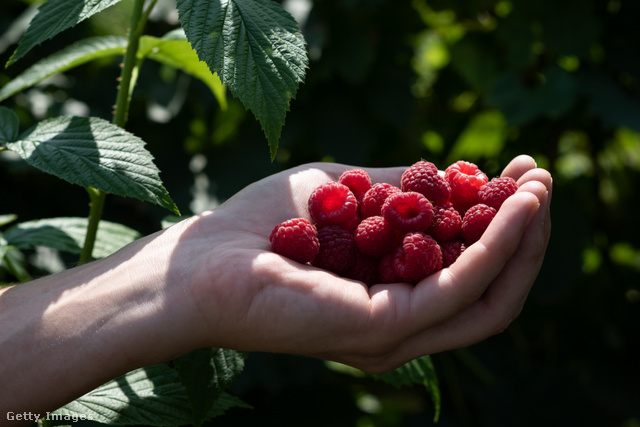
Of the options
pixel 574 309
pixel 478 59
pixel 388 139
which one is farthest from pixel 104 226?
pixel 574 309

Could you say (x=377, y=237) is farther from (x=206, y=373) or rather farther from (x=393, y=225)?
(x=206, y=373)

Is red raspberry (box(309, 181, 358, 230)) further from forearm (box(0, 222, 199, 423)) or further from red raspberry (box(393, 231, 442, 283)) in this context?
forearm (box(0, 222, 199, 423))

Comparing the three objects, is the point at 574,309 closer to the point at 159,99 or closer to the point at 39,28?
the point at 159,99

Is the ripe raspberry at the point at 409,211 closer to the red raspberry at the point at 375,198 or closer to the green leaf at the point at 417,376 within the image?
the red raspberry at the point at 375,198

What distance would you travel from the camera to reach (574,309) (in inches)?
93.3

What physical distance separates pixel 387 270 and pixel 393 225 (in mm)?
108

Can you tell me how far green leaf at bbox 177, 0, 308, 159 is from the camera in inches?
37.4

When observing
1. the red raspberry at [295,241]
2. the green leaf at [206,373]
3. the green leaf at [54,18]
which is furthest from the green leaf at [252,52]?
the green leaf at [206,373]

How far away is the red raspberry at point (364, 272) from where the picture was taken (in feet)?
4.25

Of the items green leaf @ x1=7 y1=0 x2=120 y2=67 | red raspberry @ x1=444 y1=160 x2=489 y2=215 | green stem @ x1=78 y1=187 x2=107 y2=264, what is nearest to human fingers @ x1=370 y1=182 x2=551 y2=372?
red raspberry @ x1=444 y1=160 x2=489 y2=215

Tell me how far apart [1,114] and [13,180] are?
1.10 metres

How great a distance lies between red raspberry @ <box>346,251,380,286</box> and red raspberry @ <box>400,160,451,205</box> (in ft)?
0.67

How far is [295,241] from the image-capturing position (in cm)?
119

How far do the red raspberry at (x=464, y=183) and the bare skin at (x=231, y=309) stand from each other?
1.01ft
